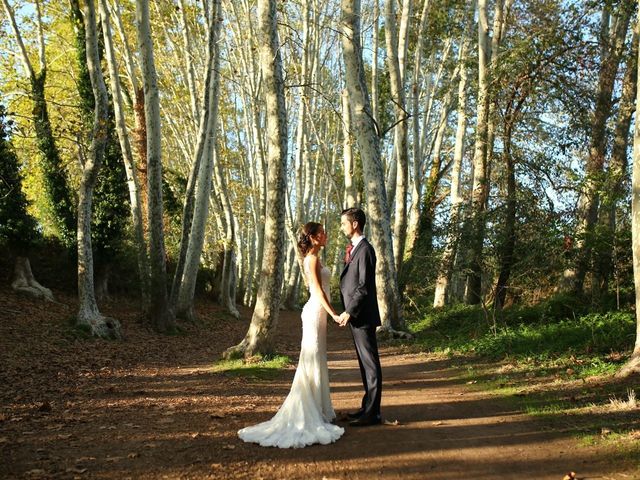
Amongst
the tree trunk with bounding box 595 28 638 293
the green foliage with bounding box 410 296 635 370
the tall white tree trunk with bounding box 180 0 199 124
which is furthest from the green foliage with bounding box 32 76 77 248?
the tree trunk with bounding box 595 28 638 293

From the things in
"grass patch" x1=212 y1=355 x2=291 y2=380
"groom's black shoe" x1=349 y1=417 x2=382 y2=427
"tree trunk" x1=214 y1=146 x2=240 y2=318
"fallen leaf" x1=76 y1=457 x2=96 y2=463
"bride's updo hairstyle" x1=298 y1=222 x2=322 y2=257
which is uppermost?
"tree trunk" x1=214 y1=146 x2=240 y2=318

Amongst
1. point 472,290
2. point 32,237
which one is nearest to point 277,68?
point 472,290

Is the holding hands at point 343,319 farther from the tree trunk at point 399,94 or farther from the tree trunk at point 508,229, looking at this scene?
the tree trunk at point 399,94

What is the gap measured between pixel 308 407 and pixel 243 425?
2.67 feet

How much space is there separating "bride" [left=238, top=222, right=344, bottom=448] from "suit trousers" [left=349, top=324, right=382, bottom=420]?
0.33 m

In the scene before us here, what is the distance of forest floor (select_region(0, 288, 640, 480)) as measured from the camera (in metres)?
4.22

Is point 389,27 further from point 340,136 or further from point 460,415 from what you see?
point 340,136

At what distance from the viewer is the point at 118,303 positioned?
1938 centimetres

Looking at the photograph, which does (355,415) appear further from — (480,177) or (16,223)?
(16,223)

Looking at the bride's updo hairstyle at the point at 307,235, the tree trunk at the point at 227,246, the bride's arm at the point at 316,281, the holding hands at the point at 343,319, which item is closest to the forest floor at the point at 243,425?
the holding hands at the point at 343,319

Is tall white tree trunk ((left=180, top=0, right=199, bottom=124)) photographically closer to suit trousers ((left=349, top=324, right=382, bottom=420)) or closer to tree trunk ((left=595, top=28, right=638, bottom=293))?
tree trunk ((left=595, top=28, right=638, bottom=293))

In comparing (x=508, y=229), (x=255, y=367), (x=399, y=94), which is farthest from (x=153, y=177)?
(x=508, y=229)

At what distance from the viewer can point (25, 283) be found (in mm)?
15680

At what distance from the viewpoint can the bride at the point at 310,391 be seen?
4.91 meters
